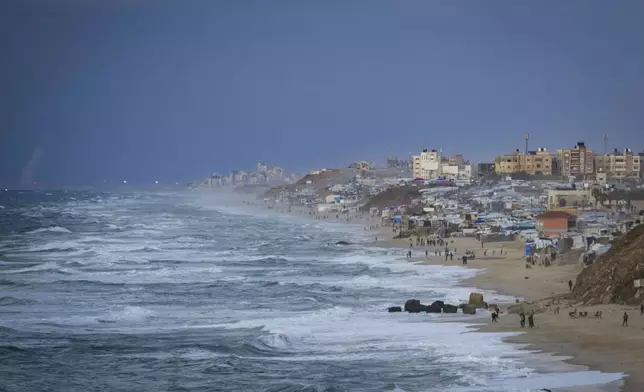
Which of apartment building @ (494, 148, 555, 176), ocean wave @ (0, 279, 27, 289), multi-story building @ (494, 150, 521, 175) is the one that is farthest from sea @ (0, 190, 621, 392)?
multi-story building @ (494, 150, 521, 175)

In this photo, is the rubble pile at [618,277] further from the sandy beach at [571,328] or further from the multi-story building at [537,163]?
the multi-story building at [537,163]

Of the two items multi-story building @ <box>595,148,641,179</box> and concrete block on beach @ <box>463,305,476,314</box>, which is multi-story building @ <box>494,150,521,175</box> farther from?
concrete block on beach @ <box>463,305,476,314</box>

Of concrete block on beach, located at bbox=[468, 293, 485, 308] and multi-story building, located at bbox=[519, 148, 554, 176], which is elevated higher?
multi-story building, located at bbox=[519, 148, 554, 176]

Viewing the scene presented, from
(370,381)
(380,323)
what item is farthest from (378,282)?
(370,381)

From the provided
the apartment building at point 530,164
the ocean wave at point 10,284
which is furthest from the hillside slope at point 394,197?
the ocean wave at point 10,284

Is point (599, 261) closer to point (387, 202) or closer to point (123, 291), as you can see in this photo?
point (123, 291)

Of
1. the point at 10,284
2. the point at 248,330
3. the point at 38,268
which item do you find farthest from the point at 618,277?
the point at 38,268

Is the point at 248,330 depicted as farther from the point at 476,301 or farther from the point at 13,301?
the point at 13,301
